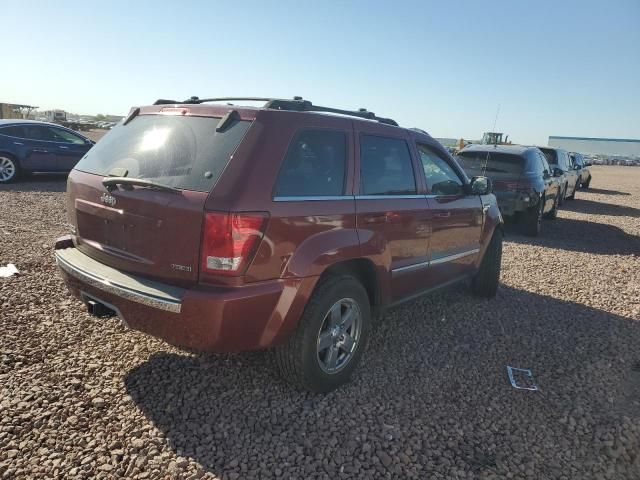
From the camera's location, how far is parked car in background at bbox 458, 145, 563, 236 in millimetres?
8938

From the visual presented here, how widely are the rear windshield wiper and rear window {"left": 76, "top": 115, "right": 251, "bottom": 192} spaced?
0.16 ft

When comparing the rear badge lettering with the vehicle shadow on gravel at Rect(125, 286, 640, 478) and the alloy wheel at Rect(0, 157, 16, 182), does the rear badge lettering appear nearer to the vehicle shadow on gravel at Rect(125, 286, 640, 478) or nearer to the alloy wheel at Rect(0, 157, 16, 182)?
the vehicle shadow on gravel at Rect(125, 286, 640, 478)

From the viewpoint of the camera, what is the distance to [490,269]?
537cm

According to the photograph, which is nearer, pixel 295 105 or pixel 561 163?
pixel 295 105

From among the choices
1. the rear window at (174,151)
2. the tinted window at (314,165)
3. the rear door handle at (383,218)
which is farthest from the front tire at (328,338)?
the rear window at (174,151)

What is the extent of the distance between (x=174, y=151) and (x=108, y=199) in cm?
50

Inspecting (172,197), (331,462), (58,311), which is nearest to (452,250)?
(331,462)

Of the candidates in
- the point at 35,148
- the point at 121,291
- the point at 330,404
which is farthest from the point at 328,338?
the point at 35,148

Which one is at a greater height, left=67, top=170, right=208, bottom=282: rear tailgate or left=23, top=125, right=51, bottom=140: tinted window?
left=23, top=125, right=51, bottom=140: tinted window

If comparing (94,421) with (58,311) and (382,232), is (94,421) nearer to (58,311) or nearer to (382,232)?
(58,311)

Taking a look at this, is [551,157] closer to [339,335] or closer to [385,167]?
[385,167]

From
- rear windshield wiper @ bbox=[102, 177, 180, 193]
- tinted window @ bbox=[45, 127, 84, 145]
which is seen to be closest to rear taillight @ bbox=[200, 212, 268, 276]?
rear windshield wiper @ bbox=[102, 177, 180, 193]

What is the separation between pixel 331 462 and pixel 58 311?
2802 mm

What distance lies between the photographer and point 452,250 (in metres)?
4.48
